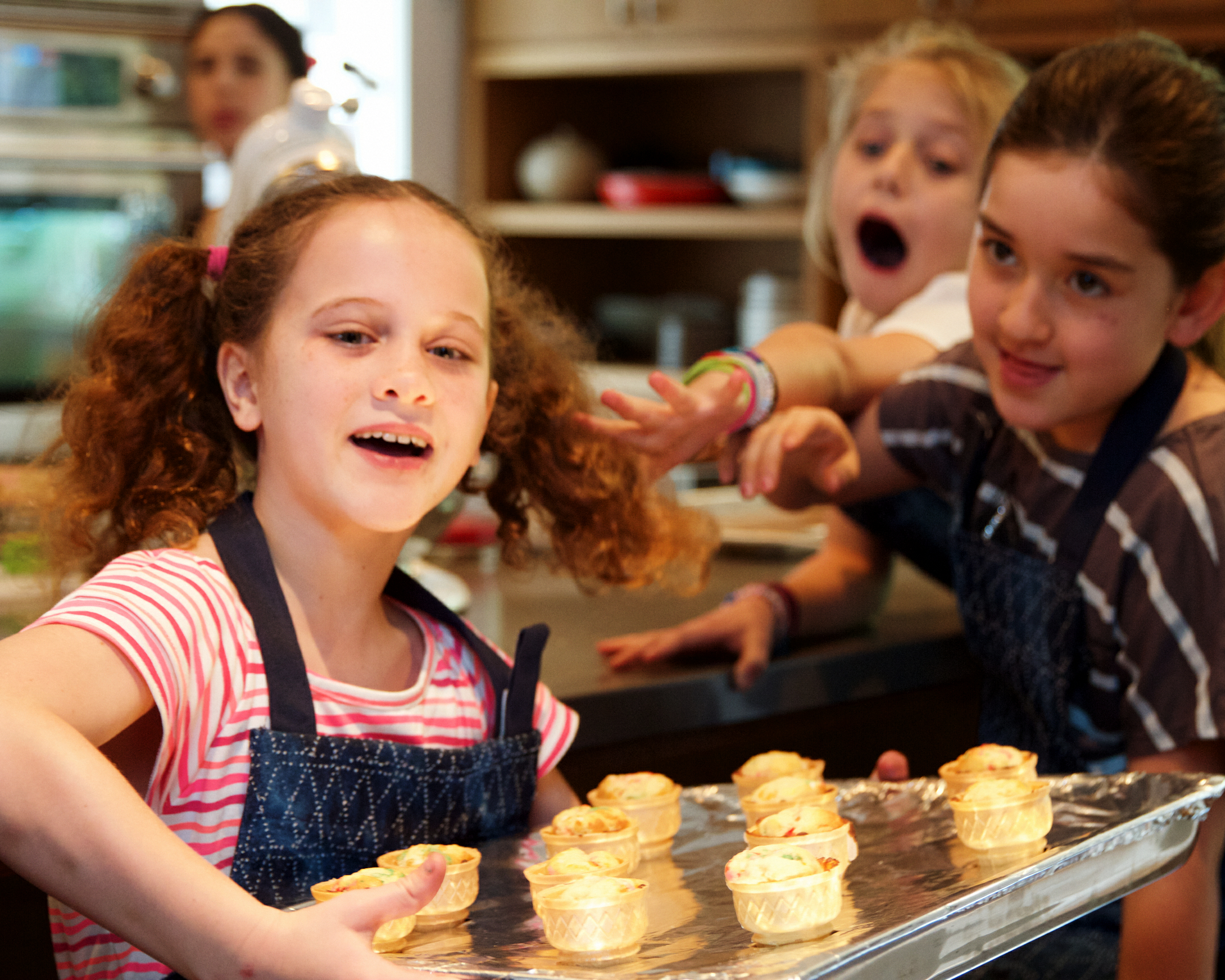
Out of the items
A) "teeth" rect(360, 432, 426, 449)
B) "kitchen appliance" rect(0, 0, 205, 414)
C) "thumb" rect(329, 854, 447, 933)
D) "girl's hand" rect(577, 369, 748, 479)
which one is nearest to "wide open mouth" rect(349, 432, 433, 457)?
"teeth" rect(360, 432, 426, 449)

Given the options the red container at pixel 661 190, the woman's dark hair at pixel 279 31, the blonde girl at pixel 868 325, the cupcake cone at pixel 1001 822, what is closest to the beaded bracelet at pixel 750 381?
the blonde girl at pixel 868 325

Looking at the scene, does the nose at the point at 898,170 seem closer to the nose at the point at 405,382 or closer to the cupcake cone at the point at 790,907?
the nose at the point at 405,382

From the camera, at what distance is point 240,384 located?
0.97 metres

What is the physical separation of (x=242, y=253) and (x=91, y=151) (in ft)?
7.22

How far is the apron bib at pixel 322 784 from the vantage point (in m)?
0.84

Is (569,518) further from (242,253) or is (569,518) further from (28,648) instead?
(28,648)

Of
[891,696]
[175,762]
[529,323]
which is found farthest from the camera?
[891,696]

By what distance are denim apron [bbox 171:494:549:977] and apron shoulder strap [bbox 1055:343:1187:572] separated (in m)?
0.50

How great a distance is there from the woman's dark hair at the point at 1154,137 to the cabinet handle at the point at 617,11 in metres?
2.60

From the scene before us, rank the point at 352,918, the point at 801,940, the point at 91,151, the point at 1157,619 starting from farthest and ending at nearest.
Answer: the point at 91,151
the point at 1157,619
the point at 801,940
the point at 352,918

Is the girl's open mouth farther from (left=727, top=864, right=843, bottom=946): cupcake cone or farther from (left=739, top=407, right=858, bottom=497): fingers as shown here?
(left=727, top=864, right=843, bottom=946): cupcake cone

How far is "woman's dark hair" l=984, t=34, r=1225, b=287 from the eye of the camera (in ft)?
3.60

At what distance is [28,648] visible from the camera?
2.36ft

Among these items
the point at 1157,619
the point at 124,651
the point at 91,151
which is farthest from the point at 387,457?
the point at 91,151
